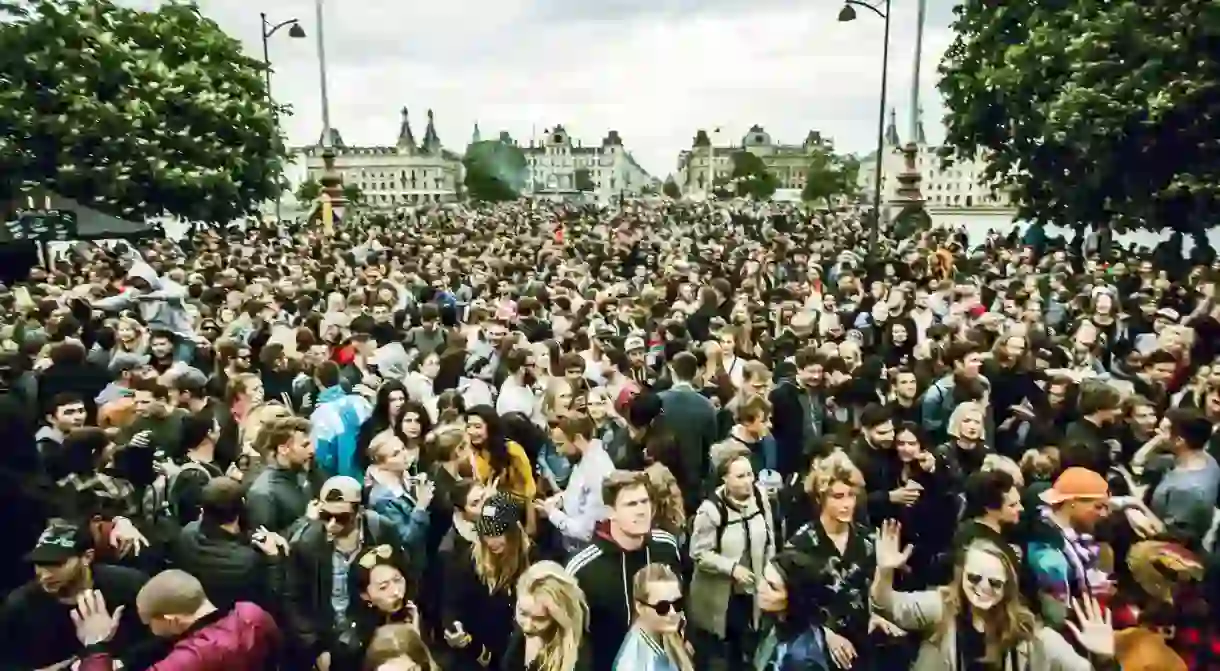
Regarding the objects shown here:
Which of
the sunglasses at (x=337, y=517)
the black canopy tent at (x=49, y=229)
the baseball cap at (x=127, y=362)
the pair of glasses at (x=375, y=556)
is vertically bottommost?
the pair of glasses at (x=375, y=556)

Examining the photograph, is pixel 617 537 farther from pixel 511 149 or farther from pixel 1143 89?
pixel 511 149

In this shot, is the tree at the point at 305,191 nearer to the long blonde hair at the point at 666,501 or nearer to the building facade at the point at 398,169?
the building facade at the point at 398,169

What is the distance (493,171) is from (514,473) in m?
139

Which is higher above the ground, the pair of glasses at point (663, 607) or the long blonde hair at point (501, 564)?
the pair of glasses at point (663, 607)

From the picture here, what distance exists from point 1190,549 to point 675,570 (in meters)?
2.04

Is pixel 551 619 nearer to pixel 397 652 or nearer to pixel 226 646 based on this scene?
pixel 397 652

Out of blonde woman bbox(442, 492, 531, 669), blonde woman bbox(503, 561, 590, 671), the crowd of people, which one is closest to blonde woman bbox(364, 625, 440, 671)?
the crowd of people

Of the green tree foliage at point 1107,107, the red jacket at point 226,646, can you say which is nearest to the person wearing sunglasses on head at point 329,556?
the red jacket at point 226,646

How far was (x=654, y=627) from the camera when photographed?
3.76 m

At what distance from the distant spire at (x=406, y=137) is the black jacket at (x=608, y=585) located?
558 feet

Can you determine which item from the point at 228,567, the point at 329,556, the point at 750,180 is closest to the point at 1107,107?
the point at 329,556

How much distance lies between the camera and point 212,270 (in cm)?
1703

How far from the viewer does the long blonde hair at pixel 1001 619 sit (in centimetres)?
385

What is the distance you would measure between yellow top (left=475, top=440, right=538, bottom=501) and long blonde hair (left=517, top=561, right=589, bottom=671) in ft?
6.28
